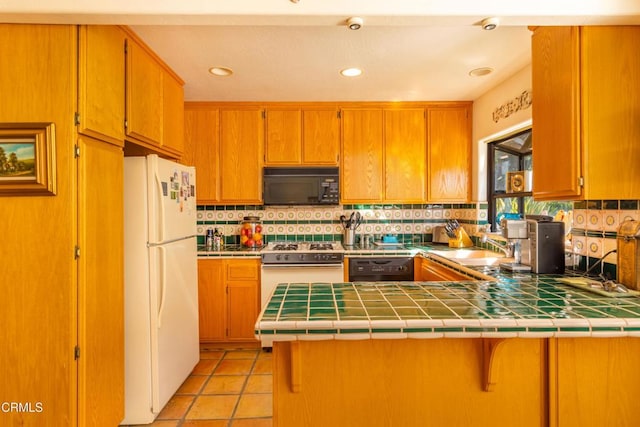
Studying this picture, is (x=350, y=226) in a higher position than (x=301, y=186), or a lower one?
lower

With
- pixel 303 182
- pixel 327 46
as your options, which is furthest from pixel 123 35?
pixel 303 182

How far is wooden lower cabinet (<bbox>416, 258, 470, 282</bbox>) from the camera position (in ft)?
7.97

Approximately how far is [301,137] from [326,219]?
35.2 inches

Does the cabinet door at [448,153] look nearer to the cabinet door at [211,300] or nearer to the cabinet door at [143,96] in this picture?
the cabinet door at [211,300]

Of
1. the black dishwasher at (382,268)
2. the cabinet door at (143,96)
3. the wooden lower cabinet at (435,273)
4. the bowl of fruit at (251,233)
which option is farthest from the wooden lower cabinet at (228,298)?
the wooden lower cabinet at (435,273)

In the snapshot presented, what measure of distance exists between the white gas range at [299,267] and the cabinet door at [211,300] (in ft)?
1.26

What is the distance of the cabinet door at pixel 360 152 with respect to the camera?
11.4ft

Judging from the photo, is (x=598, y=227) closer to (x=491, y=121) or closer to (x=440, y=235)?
(x=491, y=121)

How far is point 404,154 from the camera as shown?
349 cm

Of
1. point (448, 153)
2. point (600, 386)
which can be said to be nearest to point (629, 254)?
point (600, 386)

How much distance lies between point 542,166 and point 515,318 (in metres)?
1.03

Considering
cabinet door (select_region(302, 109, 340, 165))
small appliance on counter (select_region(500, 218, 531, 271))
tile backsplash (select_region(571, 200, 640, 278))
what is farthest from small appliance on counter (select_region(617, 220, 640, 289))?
cabinet door (select_region(302, 109, 340, 165))

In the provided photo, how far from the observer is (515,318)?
118 cm

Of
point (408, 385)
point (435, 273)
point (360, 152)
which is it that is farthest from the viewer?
point (360, 152)
